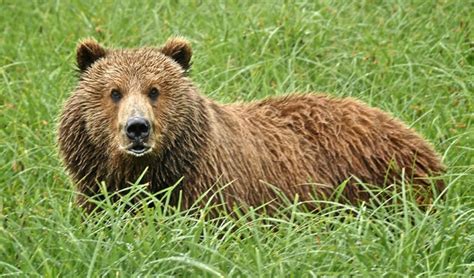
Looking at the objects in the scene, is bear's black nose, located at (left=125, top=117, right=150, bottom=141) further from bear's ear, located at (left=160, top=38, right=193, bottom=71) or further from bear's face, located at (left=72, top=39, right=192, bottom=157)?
bear's ear, located at (left=160, top=38, right=193, bottom=71)

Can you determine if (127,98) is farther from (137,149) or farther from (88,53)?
(88,53)

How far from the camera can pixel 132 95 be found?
21.8 ft

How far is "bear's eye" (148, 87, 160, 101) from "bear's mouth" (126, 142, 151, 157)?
33 centimetres

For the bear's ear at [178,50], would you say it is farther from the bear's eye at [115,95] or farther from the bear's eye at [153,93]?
the bear's eye at [115,95]

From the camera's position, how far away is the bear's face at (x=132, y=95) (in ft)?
21.4

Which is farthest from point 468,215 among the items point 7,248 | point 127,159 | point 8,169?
point 8,169

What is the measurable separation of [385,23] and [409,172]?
2530 mm

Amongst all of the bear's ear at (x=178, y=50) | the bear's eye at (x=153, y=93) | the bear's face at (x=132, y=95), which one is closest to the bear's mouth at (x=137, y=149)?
the bear's face at (x=132, y=95)

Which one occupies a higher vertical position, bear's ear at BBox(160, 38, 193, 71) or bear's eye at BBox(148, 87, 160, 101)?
bear's ear at BBox(160, 38, 193, 71)

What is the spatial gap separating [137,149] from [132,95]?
305 millimetres

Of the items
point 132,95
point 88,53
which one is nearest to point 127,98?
point 132,95

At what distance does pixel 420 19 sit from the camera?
9562mm

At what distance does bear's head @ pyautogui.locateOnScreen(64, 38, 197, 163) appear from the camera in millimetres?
6566

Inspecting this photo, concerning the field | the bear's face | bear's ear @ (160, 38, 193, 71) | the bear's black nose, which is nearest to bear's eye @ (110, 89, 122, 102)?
the bear's face
